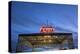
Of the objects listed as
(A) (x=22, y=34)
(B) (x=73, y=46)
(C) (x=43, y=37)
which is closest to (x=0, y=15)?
(A) (x=22, y=34)

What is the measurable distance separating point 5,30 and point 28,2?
0.37m

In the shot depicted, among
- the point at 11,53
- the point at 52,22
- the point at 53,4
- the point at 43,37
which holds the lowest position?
the point at 11,53

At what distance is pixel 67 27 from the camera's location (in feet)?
6.49

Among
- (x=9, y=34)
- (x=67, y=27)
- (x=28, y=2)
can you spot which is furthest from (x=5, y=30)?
(x=67, y=27)

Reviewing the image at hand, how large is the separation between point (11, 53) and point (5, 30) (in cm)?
23

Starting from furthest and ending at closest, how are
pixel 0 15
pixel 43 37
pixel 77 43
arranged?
pixel 77 43, pixel 43 37, pixel 0 15

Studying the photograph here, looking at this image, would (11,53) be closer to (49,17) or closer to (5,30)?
(5,30)

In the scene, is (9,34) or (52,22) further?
(52,22)

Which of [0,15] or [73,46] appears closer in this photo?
[0,15]

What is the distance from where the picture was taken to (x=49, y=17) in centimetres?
191

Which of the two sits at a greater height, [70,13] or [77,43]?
[70,13]

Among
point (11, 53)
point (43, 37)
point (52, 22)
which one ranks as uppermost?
point (52, 22)

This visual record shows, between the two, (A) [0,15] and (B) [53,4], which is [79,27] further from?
(A) [0,15]

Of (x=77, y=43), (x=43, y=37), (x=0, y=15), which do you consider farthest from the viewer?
(x=77, y=43)
